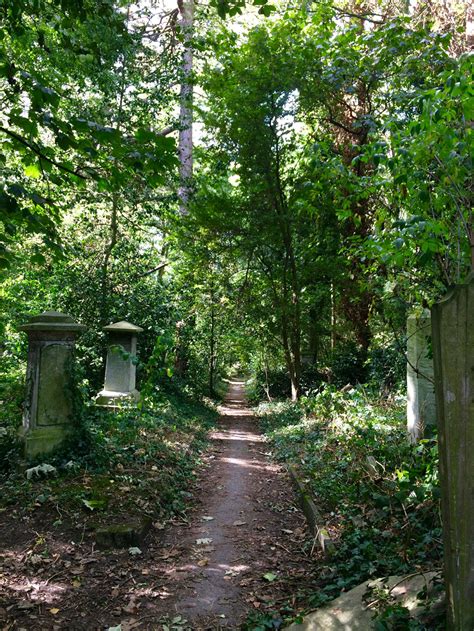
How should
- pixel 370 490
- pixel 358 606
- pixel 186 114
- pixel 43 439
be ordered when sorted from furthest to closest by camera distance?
pixel 186 114 < pixel 43 439 < pixel 370 490 < pixel 358 606

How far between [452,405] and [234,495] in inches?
209

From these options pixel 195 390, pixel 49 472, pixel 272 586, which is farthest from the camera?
pixel 195 390

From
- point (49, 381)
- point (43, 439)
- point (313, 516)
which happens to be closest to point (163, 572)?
point (313, 516)

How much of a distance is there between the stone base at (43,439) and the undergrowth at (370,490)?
138 inches

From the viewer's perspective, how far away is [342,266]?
14812 mm

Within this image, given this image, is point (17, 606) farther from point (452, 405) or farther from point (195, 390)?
point (195, 390)

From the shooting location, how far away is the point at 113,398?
10.2 meters

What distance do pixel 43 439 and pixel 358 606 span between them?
4.68 metres

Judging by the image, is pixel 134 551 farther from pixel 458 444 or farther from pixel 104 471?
pixel 458 444

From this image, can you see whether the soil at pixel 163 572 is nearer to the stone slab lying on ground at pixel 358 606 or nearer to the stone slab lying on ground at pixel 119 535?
the stone slab lying on ground at pixel 119 535

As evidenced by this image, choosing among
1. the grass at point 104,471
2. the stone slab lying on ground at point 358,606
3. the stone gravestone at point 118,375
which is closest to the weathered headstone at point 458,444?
the stone slab lying on ground at point 358,606

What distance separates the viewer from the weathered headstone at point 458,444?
7.32 feet

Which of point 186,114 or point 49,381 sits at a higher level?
point 186,114

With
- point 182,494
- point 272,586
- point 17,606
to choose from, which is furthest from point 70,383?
point 272,586
